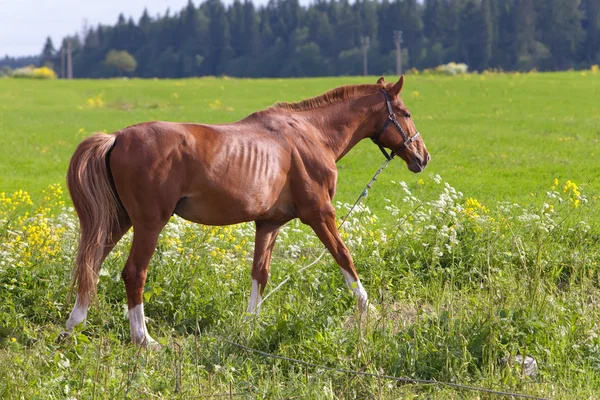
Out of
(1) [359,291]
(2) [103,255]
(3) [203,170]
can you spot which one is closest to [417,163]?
(1) [359,291]

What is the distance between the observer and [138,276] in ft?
21.6

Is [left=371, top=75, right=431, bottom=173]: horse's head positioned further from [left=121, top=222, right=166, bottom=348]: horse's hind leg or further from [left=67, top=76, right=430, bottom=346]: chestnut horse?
[left=121, top=222, right=166, bottom=348]: horse's hind leg

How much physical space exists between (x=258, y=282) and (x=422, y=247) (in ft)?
6.85

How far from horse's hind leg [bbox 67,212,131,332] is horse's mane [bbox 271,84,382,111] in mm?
1822

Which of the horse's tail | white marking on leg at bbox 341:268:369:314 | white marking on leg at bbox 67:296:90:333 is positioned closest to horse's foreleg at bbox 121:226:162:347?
the horse's tail

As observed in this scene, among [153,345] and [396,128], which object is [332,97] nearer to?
[396,128]

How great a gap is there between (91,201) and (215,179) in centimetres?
97

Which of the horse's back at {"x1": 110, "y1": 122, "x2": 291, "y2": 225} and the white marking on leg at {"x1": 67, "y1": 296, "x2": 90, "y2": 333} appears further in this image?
the white marking on leg at {"x1": 67, "y1": 296, "x2": 90, "y2": 333}

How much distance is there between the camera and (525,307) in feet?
21.8

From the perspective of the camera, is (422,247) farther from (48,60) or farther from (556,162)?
(48,60)

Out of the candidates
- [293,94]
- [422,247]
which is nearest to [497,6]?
[293,94]

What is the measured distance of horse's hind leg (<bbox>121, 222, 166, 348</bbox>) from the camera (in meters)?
6.52

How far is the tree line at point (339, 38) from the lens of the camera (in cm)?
9762

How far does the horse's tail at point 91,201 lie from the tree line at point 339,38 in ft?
302
